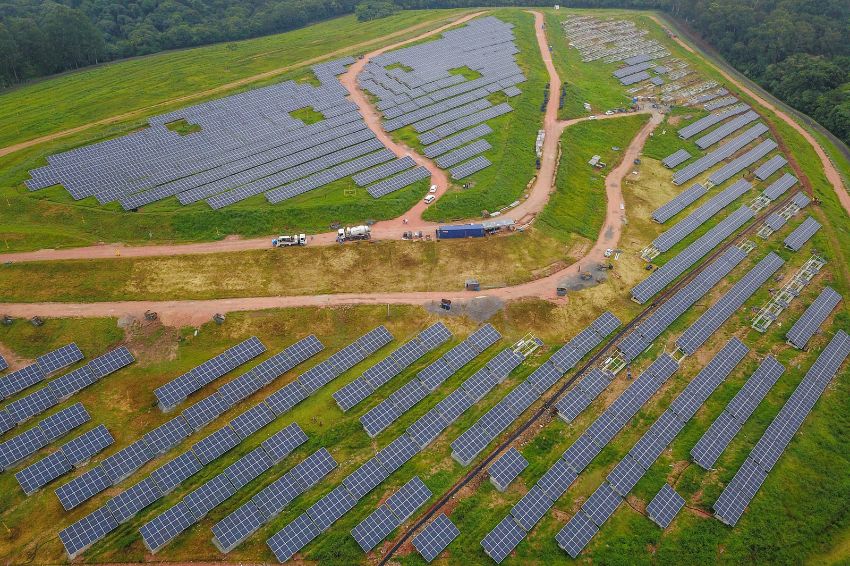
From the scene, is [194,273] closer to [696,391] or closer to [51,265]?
Answer: [51,265]

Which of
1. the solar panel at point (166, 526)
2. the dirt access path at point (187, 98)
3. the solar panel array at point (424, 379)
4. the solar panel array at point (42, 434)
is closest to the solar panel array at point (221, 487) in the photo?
the solar panel at point (166, 526)

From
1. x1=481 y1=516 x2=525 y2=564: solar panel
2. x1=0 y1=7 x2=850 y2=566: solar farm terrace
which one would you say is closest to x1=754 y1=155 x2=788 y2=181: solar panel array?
x1=0 y1=7 x2=850 y2=566: solar farm terrace

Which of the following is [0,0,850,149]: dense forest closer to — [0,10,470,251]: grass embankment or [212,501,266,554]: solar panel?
[0,10,470,251]: grass embankment

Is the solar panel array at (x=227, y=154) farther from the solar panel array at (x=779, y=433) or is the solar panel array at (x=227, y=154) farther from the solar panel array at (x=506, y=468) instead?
the solar panel array at (x=779, y=433)

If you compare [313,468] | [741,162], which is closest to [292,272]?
[313,468]

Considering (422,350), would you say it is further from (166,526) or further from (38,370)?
(38,370)

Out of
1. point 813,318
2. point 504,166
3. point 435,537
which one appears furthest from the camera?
point 504,166
